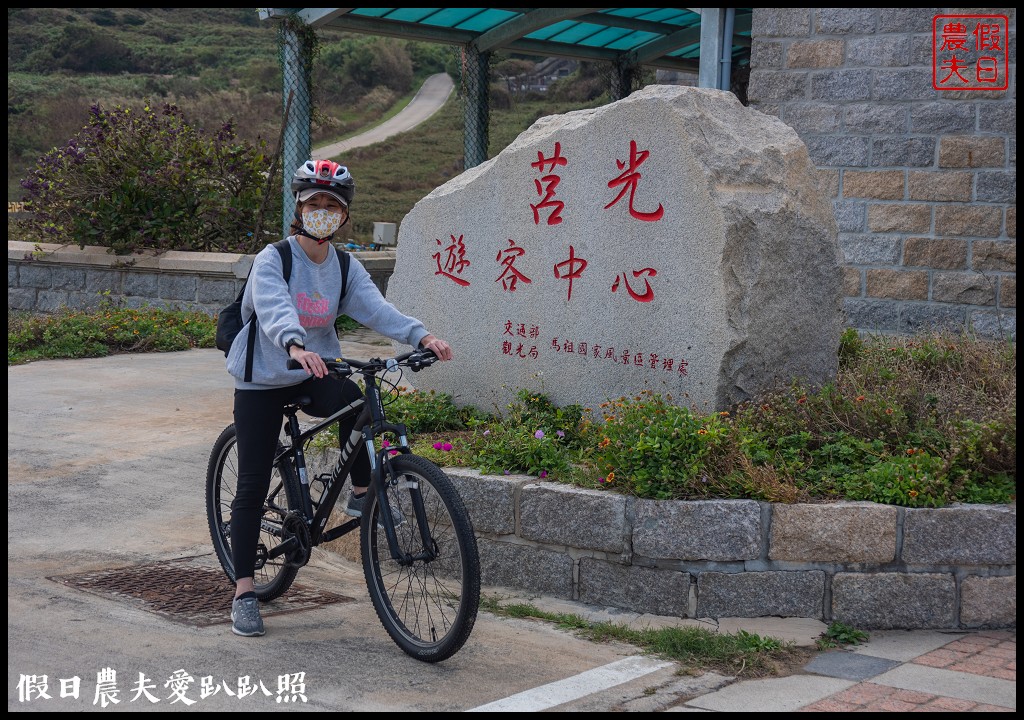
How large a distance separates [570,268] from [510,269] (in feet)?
1.16

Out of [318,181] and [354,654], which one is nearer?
[354,654]

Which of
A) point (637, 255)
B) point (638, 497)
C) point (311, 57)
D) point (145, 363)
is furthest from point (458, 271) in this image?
point (311, 57)

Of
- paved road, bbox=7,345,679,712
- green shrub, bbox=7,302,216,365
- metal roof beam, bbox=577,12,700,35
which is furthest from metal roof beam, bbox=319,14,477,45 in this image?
paved road, bbox=7,345,679,712

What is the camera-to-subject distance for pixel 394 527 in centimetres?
390

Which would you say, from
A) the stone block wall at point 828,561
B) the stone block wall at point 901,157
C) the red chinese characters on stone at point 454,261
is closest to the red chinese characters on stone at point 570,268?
the red chinese characters on stone at point 454,261

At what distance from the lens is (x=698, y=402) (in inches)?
199

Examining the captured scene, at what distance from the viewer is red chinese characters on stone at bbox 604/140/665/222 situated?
5160 millimetres

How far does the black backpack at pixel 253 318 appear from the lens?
4.06 metres

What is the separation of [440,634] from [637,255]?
2016 millimetres

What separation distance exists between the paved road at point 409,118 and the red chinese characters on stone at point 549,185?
87.1 ft

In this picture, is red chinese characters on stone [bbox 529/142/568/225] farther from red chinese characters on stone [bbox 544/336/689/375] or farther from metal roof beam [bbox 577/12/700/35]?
metal roof beam [bbox 577/12/700/35]

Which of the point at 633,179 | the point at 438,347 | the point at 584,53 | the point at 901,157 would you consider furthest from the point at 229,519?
the point at 584,53

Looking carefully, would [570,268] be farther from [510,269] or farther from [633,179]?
[633,179]

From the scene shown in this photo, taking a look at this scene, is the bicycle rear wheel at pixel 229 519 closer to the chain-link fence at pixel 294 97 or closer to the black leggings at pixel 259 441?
the black leggings at pixel 259 441
